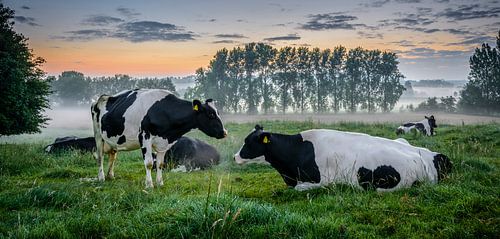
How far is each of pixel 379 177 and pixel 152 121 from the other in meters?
5.01

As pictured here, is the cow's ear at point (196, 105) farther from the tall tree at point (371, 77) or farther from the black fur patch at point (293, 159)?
the tall tree at point (371, 77)

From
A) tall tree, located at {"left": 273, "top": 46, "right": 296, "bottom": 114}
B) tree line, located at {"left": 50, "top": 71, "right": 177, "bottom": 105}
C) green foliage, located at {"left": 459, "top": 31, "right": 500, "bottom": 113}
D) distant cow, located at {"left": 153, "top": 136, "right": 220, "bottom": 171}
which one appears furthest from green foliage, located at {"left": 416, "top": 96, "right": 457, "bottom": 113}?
distant cow, located at {"left": 153, "top": 136, "right": 220, "bottom": 171}

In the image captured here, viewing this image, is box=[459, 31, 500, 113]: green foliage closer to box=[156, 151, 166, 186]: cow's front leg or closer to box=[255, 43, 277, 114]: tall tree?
box=[255, 43, 277, 114]: tall tree

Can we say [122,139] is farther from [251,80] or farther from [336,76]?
[336,76]

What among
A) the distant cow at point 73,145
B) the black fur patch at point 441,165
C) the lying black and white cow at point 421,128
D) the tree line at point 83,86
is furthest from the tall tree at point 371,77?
the black fur patch at point 441,165

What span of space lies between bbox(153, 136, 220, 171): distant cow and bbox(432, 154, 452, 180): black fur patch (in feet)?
21.6

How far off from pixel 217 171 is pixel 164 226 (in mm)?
6502

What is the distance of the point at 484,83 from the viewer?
72688 millimetres

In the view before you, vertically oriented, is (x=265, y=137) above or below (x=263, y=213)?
above

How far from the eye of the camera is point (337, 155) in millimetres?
7398

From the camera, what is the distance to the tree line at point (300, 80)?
82500 mm

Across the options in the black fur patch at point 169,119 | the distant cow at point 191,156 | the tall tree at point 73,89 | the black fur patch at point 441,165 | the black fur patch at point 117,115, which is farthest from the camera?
the tall tree at point 73,89

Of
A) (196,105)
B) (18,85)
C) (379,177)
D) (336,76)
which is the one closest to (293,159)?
(379,177)

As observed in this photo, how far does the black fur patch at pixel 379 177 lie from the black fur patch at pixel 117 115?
5.49 m
